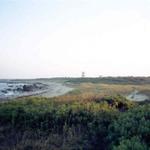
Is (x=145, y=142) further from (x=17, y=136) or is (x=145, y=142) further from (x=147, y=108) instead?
(x=17, y=136)

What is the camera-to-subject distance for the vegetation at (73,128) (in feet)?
38.1

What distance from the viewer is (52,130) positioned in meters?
13.2

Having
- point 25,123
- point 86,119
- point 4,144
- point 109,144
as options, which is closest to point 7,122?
point 25,123

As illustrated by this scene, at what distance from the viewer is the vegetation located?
38.1ft

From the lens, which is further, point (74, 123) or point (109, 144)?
point (74, 123)

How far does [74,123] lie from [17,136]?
7.30 ft

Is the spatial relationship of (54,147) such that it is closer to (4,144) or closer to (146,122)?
(4,144)

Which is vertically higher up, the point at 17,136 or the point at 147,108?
the point at 147,108

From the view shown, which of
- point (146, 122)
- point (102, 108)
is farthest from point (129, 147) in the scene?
point (102, 108)

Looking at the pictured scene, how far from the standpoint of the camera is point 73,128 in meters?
13.1

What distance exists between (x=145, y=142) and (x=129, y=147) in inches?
40.0

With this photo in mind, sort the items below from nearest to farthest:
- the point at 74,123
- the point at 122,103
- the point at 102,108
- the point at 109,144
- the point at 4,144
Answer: the point at 109,144 → the point at 4,144 → the point at 74,123 → the point at 102,108 → the point at 122,103

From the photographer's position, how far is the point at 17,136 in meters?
13.0

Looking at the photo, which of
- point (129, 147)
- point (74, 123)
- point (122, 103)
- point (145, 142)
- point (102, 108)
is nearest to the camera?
point (129, 147)
